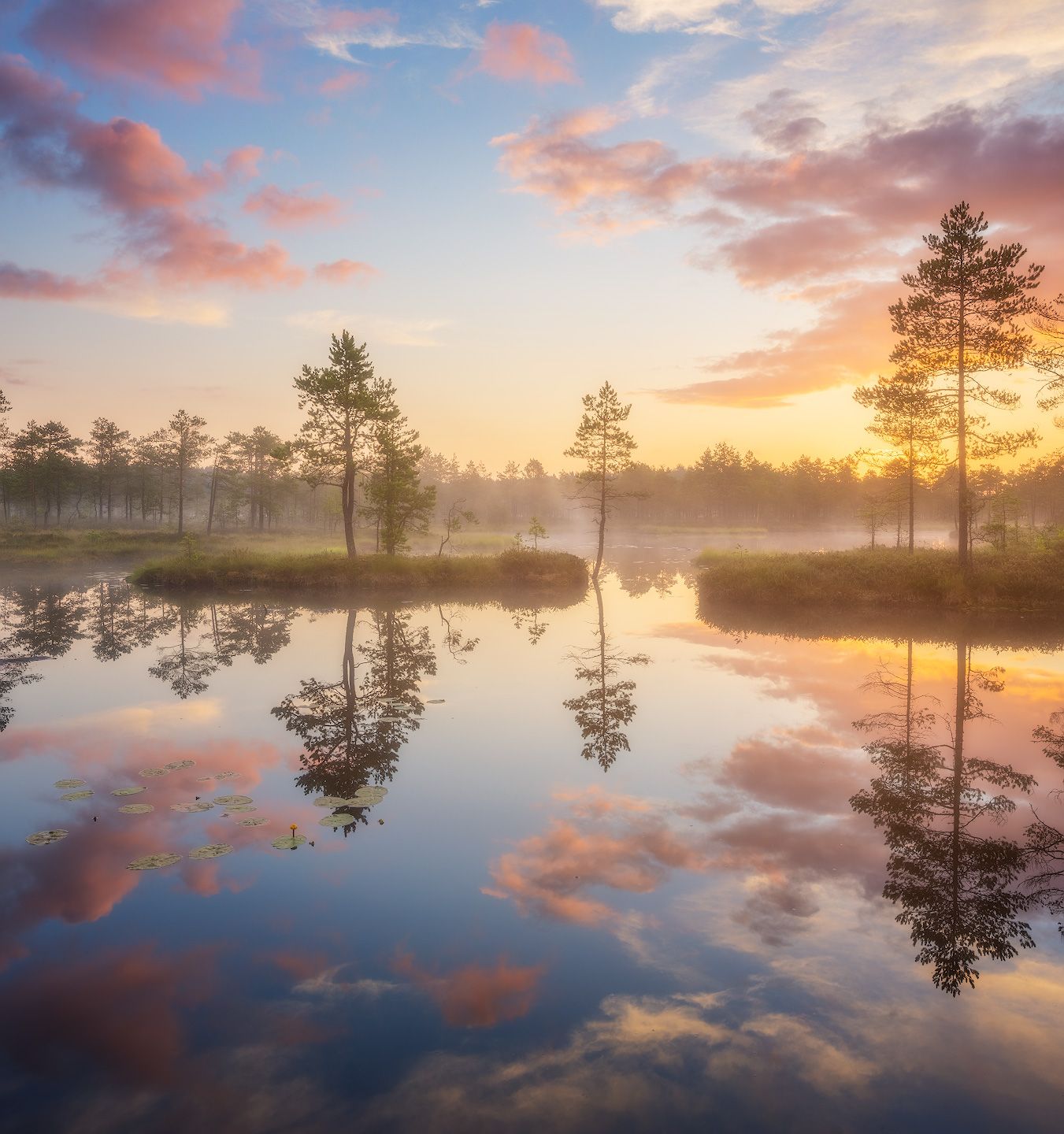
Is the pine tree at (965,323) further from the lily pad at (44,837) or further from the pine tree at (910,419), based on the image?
the lily pad at (44,837)

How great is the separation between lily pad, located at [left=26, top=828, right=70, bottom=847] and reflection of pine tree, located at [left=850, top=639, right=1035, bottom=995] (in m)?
11.8

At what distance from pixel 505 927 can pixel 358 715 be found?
34.2 feet

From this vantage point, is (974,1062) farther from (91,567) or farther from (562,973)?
(91,567)

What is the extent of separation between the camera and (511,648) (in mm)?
27422

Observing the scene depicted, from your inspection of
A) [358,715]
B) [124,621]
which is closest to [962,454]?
[358,715]

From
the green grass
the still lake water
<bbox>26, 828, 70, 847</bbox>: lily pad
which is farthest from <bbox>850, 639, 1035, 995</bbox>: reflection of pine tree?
the green grass

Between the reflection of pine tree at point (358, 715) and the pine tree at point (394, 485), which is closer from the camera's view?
the reflection of pine tree at point (358, 715)

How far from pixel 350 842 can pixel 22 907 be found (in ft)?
13.2

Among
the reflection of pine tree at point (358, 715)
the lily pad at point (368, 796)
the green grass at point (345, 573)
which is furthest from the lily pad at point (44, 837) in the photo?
the green grass at point (345, 573)

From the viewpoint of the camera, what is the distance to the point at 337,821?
11.5 m

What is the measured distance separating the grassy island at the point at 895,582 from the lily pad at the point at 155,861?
32.7 metres

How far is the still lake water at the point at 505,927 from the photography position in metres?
5.93

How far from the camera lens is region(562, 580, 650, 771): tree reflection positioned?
15.4m

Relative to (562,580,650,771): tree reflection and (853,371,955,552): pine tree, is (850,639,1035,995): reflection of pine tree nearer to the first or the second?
(562,580,650,771): tree reflection
